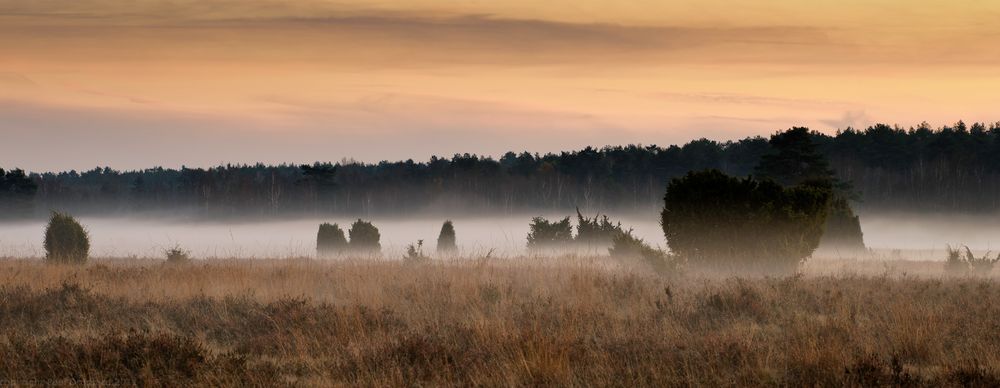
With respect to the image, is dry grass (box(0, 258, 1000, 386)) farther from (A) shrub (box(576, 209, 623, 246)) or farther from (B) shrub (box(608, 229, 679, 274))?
(A) shrub (box(576, 209, 623, 246))

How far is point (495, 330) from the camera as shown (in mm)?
10797

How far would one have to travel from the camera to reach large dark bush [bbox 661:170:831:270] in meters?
18.7

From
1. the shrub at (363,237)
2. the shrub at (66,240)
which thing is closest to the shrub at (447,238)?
the shrub at (363,237)

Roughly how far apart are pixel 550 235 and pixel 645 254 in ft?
51.2

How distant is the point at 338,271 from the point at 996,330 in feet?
38.8

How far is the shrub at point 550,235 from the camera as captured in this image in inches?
1351

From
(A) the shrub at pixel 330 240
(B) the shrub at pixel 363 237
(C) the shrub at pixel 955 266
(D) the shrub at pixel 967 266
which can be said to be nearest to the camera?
(D) the shrub at pixel 967 266

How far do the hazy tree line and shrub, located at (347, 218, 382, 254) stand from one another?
47796mm

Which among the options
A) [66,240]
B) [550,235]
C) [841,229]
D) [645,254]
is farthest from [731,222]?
[66,240]

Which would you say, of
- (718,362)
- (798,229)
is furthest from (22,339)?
(798,229)

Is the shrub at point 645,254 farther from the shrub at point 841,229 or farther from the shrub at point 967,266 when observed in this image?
the shrub at point 841,229

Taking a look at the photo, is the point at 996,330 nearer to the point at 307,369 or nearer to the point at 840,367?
the point at 840,367

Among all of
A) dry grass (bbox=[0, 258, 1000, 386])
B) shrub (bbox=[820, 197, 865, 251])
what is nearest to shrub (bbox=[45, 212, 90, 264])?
dry grass (bbox=[0, 258, 1000, 386])

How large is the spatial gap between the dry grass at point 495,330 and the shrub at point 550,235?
16.0m
